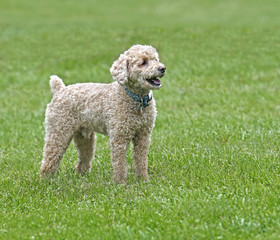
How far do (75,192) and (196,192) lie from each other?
1.59 m

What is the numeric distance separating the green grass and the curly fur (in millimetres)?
374

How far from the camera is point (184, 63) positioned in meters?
15.4

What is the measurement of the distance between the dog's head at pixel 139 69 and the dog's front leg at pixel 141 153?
0.66 meters

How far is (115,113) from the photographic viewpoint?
6164mm

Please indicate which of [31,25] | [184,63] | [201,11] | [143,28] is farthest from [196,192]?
[201,11]

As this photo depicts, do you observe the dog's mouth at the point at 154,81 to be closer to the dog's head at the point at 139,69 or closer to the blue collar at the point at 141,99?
the dog's head at the point at 139,69

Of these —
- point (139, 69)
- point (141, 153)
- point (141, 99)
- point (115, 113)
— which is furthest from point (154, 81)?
point (141, 153)

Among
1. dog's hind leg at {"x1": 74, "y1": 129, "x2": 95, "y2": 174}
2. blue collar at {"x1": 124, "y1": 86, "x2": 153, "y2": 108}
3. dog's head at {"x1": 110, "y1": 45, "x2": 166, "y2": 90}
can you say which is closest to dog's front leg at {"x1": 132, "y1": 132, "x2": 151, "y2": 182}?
blue collar at {"x1": 124, "y1": 86, "x2": 153, "y2": 108}

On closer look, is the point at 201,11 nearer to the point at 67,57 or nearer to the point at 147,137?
the point at 67,57

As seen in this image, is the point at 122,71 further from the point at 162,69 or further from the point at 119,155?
the point at 119,155

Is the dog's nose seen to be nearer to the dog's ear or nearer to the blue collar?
the dog's ear

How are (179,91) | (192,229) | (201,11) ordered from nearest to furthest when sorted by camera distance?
(192,229), (179,91), (201,11)

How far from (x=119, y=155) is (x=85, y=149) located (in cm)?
98

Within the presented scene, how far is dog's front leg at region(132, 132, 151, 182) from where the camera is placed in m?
6.32
